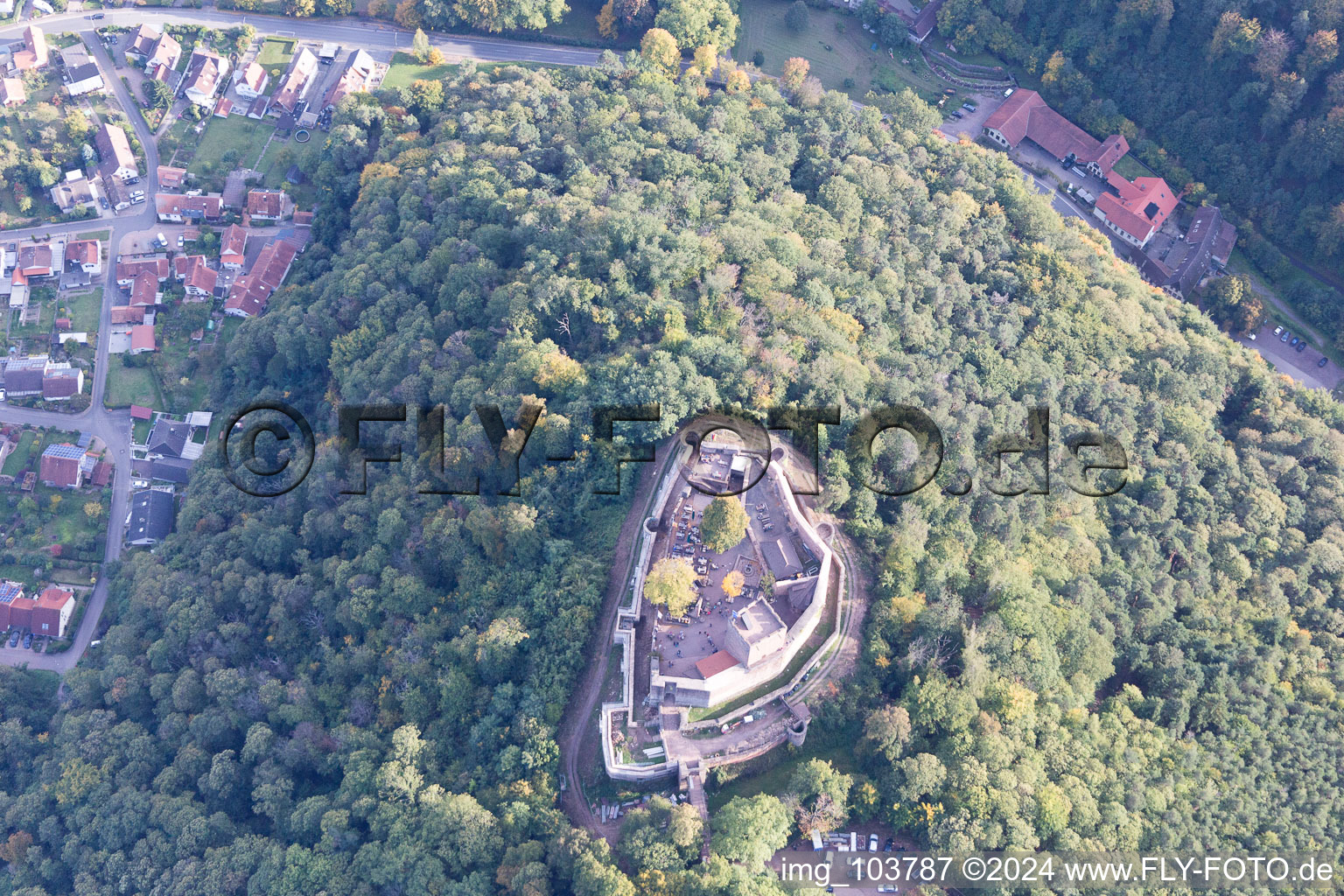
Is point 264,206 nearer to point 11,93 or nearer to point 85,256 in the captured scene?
point 85,256

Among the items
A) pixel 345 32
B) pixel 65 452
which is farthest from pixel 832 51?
pixel 65 452

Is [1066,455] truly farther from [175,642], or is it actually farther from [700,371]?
[175,642]

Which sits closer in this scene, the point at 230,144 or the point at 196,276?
the point at 196,276

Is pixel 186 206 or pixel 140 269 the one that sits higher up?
pixel 186 206

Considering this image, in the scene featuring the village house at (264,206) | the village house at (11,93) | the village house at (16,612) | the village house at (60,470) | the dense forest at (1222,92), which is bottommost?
the village house at (16,612)

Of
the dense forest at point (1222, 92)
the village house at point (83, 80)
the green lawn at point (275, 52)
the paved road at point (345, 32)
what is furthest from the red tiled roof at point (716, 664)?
the village house at point (83, 80)

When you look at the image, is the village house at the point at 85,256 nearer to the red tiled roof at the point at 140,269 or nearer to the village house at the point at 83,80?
Answer: the red tiled roof at the point at 140,269
